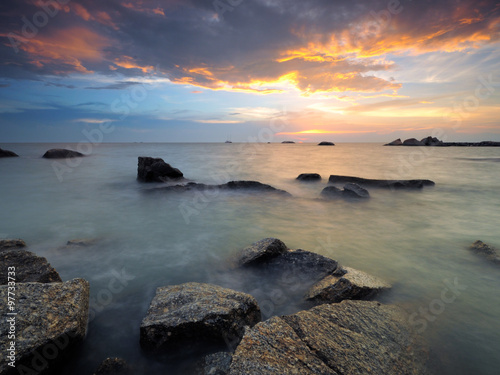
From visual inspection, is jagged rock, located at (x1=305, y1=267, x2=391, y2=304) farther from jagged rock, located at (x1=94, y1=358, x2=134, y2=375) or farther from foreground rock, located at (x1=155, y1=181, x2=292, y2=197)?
foreground rock, located at (x1=155, y1=181, x2=292, y2=197)

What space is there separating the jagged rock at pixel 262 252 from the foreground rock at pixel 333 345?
1.89 meters

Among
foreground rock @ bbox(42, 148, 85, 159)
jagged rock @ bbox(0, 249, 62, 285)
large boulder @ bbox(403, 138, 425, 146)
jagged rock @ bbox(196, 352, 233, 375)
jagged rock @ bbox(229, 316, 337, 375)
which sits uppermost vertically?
large boulder @ bbox(403, 138, 425, 146)

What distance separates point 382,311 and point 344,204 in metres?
7.23

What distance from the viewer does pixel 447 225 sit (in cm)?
784

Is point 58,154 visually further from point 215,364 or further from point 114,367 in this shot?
point 215,364

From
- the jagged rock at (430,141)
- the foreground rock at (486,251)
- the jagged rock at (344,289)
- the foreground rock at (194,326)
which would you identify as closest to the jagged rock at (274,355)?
the foreground rock at (194,326)

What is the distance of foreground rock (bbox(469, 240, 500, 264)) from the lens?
525cm

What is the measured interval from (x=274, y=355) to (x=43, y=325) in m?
2.35

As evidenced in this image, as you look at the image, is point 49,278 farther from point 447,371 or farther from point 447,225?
point 447,225

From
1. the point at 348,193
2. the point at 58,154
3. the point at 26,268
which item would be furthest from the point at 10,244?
the point at 58,154

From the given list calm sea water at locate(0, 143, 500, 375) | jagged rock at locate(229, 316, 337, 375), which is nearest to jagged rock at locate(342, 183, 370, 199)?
calm sea water at locate(0, 143, 500, 375)

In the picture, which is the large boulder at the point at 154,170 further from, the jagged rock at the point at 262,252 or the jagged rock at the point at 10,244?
the jagged rock at the point at 262,252

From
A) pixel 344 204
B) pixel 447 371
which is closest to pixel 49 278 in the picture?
pixel 447 371

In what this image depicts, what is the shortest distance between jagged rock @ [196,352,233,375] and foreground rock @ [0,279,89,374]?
4.68 ft
